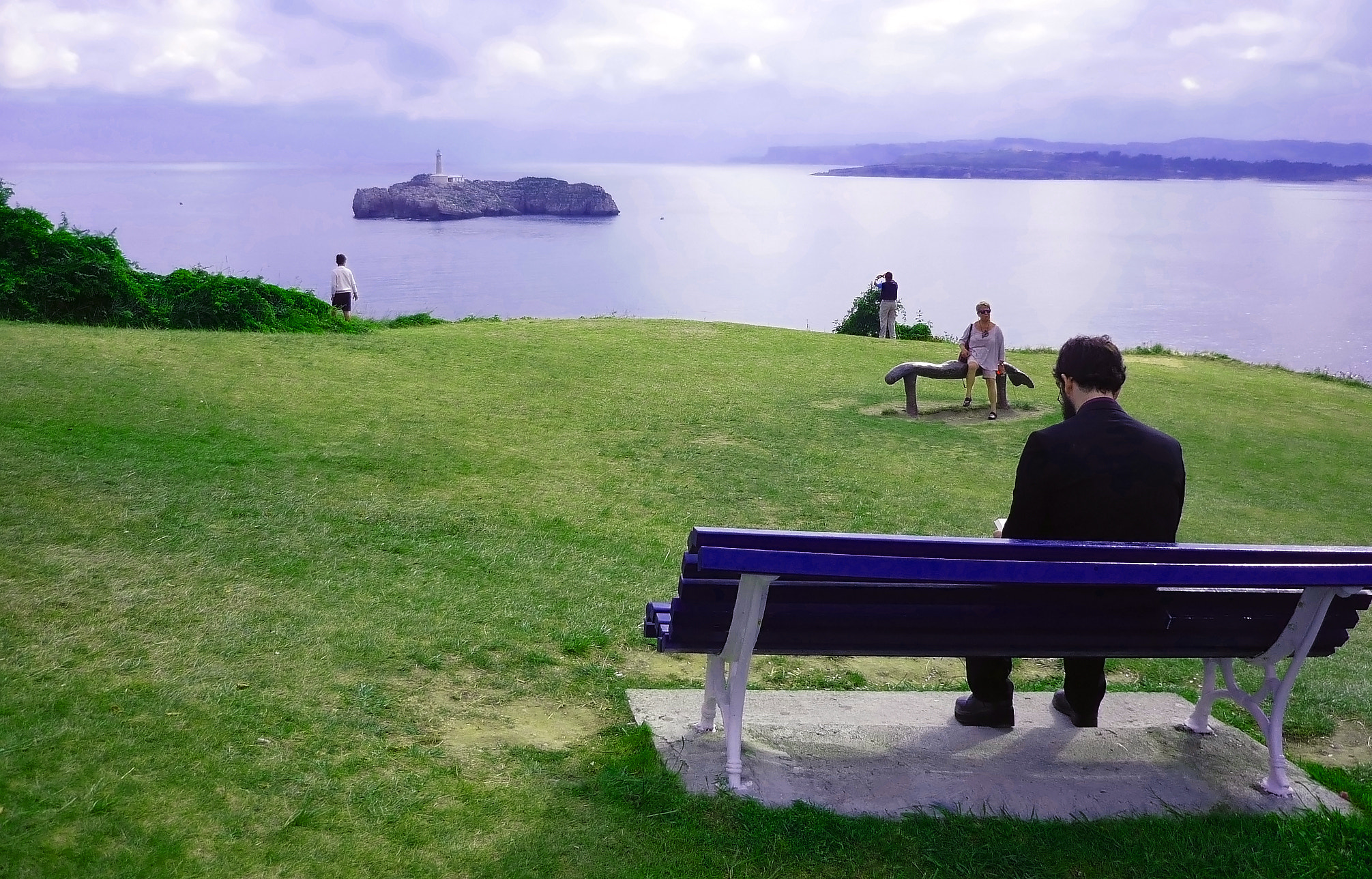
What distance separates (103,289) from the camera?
45.4ft

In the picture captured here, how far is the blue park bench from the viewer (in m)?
3.07

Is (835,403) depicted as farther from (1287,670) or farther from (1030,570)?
(1030,570)

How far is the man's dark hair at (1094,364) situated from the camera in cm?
376

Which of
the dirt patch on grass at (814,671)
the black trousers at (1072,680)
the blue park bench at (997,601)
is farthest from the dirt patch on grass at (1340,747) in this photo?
the dirt patch on grass at (814,671)

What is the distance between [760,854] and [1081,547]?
1.34 meters

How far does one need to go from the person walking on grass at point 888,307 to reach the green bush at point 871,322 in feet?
4.04

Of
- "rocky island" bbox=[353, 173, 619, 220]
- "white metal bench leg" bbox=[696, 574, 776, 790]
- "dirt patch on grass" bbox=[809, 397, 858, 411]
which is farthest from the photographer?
"rocky island" bbox=[353, 173, 619, 220]

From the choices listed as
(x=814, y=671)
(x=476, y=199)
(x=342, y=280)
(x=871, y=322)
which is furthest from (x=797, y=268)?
(x=814, y=671)

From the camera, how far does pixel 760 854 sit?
3055 millimetres

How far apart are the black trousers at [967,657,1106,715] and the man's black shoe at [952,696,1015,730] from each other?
0.02m

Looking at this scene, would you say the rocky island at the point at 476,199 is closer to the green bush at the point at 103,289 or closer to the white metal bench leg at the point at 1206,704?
the green bush at the point at 103,289

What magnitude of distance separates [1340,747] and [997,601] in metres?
2.13

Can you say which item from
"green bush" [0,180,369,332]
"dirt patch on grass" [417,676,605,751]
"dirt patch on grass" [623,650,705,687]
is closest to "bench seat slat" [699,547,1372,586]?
"dirt patch on grass" [417,676,605,751]

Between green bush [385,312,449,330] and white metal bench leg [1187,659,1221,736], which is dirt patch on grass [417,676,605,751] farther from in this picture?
green bush [385,312,449,330]
